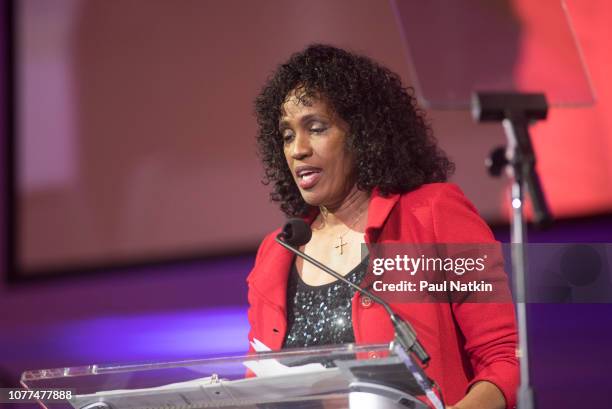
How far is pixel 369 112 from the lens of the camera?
2.15 m

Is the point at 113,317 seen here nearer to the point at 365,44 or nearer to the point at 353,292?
the point at 365,44

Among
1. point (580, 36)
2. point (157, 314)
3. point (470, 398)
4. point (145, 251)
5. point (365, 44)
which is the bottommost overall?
point (470, 398)

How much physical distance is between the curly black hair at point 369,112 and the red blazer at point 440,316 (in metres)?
0.06

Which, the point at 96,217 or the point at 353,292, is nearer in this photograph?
the point at 353,292

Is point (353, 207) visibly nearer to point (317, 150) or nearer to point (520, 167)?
point (317, 150)

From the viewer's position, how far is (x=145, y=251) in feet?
12.5

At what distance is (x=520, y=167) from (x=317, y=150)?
797mm

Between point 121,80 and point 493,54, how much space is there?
84.5 inches

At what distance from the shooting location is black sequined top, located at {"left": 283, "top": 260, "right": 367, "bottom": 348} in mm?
1942

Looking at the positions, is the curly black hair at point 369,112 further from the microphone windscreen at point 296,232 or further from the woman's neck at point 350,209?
the microphone windscreen at point 296,232

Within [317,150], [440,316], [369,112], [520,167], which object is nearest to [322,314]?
[440,316]

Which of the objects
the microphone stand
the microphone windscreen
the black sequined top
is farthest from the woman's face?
the microphone stand

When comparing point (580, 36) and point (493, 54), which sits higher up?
point (580, 36)

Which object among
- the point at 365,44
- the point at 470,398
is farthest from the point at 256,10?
the point at 470,398
